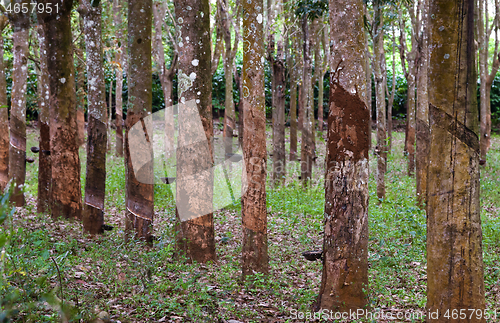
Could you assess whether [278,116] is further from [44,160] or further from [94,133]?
[44,160]

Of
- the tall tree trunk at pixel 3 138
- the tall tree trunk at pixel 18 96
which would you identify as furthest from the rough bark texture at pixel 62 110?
the tall tree trunk at pixel 3 138

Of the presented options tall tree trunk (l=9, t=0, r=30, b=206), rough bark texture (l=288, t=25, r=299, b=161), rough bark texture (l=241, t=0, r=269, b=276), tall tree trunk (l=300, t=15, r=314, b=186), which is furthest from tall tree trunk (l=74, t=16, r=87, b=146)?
rough bark texture (l=241, t=0, r=269, b=276)

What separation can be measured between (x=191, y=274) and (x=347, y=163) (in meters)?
2.74

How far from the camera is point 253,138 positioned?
17.9ft

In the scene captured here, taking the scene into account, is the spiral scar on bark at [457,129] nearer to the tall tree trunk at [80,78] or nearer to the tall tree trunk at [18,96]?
the tall tree trunk at [18,96]

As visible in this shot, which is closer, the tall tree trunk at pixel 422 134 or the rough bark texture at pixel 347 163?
the rough bark texture at pixel 347 163

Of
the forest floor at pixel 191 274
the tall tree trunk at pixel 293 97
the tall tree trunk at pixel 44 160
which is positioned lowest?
the forest floor at pixel 191 274

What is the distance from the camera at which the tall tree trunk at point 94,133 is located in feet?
24.4

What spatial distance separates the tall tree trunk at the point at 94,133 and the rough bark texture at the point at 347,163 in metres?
4.99

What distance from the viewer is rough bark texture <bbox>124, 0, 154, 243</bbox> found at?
22.3 feet

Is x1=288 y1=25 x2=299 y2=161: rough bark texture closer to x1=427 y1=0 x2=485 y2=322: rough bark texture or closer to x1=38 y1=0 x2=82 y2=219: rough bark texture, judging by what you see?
x1=38 y1=0 x2=82 y2=219: rough bark texture

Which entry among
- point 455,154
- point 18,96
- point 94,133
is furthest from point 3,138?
point 455,154

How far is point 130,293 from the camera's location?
468 centimetres

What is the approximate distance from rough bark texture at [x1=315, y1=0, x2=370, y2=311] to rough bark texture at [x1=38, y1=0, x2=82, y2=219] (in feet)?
19.1
